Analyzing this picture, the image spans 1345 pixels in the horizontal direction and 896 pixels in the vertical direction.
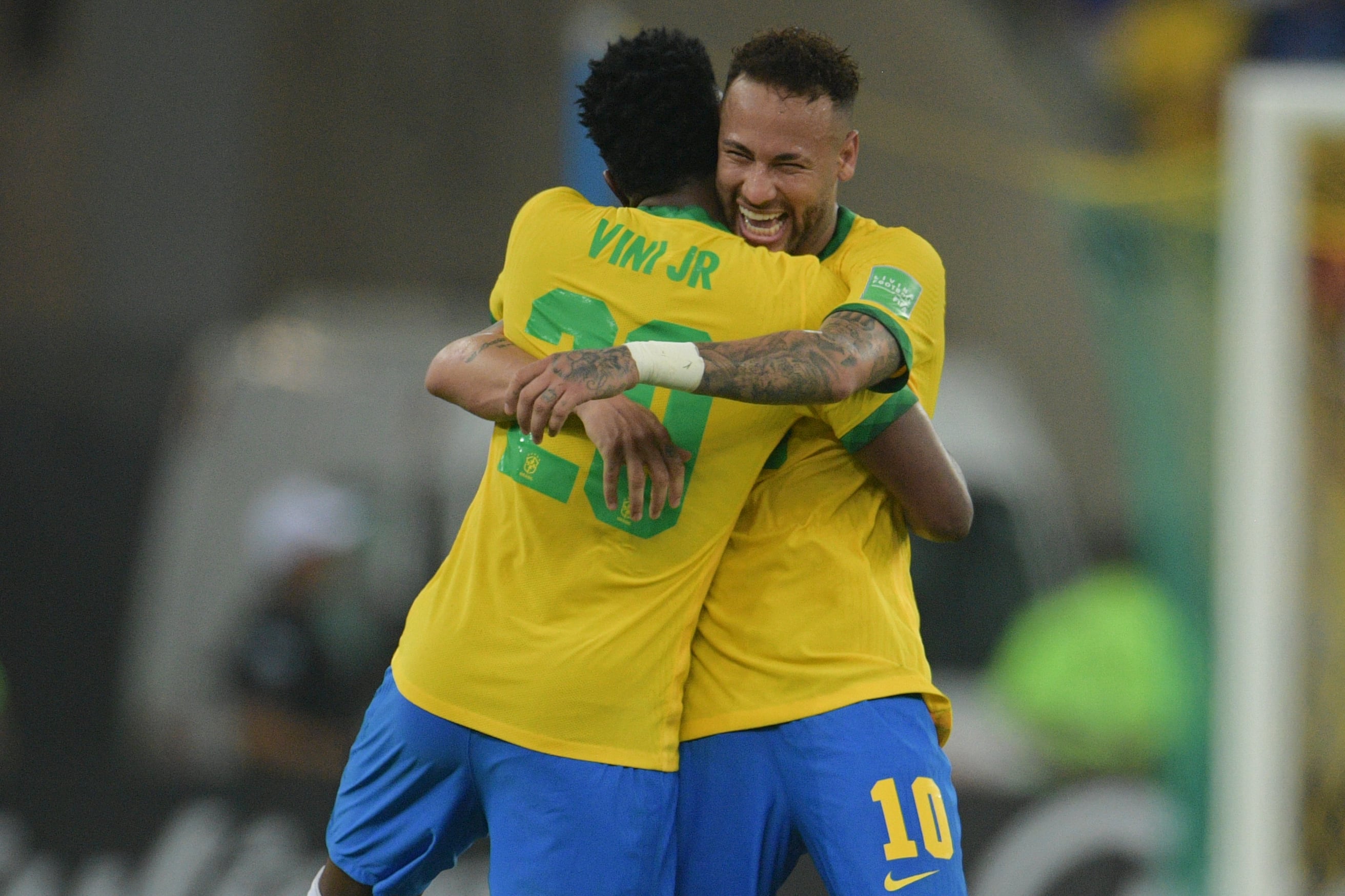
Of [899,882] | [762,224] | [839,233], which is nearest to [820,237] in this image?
[839,233]

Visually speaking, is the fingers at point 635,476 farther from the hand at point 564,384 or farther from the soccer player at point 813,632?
the soccer player at point 813,632

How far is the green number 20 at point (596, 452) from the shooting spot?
236cm

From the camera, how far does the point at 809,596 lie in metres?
2.51

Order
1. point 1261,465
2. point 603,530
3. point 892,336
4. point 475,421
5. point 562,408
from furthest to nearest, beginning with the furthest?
point 1261,465
point 475,421
point 603,530
point 892,336
point 562,408

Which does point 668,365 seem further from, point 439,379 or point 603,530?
point 439,379

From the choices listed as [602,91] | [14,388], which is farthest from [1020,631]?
[602,91]

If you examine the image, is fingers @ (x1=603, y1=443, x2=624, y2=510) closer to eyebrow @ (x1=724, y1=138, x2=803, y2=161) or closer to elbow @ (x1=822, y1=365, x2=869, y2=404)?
elbow @ (x1=822, y1=365, x2=869, y2=404)

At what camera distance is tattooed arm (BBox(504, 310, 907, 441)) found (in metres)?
2.06

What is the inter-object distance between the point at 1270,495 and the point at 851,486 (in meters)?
5.11

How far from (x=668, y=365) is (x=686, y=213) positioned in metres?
0.43

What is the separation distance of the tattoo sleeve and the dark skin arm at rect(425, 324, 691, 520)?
14 cm

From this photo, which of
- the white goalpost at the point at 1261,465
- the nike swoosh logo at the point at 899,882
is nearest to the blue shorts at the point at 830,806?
the nike swoosh logo at the point at 899,882

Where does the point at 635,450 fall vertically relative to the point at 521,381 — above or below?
below

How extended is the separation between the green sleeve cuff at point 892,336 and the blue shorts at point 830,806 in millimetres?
510
